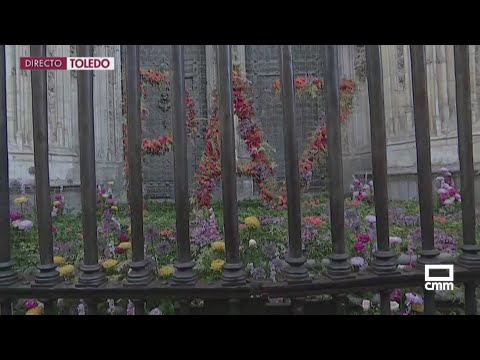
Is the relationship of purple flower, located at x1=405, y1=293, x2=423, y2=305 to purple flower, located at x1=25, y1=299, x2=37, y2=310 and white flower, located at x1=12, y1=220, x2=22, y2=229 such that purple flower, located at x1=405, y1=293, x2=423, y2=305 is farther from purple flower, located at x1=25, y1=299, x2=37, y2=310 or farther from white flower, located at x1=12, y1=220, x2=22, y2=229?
white flower, located at x1=12, y1=220, x2=22, y2=229

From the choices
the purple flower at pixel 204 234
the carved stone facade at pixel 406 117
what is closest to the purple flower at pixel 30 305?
the purple flower at pixel 204 234

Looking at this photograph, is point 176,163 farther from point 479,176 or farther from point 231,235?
point 479,176

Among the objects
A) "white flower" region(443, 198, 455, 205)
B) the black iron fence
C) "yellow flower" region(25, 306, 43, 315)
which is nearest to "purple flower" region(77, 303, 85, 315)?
"yellow flower" region(25, 306, 43, 315)

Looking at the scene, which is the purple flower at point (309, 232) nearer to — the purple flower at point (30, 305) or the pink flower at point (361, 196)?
the pink flower at point (361, 196)

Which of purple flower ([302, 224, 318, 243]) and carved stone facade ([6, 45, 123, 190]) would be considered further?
carved stone facade ([6, 45, 123, 190])

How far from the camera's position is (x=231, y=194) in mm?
746

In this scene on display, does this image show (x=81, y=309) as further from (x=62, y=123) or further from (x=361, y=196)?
(x=62, y=123)

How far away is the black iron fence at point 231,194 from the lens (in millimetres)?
732

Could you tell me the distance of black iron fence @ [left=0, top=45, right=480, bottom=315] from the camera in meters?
0.73

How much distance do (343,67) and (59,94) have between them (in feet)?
15.5

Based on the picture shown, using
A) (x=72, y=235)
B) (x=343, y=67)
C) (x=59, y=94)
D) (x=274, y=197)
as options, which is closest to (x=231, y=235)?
(x=72, y=235)

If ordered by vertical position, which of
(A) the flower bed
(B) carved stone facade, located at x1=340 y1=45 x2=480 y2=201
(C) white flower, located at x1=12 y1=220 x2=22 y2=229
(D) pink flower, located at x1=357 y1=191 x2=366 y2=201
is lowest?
(A) the flower bed

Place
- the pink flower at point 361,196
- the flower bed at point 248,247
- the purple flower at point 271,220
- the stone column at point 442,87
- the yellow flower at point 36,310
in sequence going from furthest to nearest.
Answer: the stone column at point 442,87 → the pink flower at point 361,196 → the purple flower at point 271,220 → the flower bed at point 248,247 → the yellow flower at point 36,310

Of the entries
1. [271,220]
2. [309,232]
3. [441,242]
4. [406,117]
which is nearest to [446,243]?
[441,242]
